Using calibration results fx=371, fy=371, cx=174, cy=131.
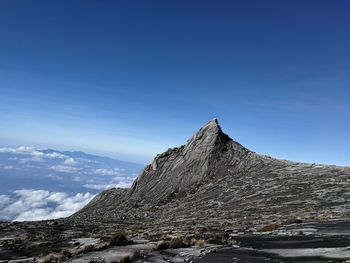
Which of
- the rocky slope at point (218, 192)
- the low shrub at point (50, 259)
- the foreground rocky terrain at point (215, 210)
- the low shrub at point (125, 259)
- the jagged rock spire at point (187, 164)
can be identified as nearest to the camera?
the low shrub at point (125, 259)

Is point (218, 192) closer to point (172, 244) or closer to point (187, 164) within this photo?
point (187, 164)

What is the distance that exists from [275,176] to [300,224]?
140 ft

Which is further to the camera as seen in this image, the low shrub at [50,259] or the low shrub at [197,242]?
the low shrub at [197,242]

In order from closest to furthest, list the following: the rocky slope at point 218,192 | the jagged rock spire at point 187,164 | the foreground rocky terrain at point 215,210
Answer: the foreground rocky terrain at point 215,210 < the rocky slope at point 218,192 < the jagged rock spire at point 187,164

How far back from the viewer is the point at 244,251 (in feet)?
81.1

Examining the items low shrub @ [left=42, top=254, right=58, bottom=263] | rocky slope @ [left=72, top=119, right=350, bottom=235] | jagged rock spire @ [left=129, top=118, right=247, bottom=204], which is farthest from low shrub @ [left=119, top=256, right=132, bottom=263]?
jagged rock spire @ [left=129, top=118, right=247, bottom=204]

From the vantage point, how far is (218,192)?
76.1 meters

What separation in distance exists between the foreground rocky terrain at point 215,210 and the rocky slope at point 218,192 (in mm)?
180

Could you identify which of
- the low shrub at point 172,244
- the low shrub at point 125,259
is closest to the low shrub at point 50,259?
the low shrub at point 125,259

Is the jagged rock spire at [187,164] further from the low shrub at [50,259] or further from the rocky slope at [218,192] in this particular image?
the low shrub at [50,259]

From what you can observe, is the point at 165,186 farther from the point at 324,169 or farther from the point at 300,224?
the point at 300,224

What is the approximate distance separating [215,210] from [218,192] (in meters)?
14.4

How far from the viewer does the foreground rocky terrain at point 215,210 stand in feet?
92.4

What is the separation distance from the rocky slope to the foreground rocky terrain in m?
0.18
